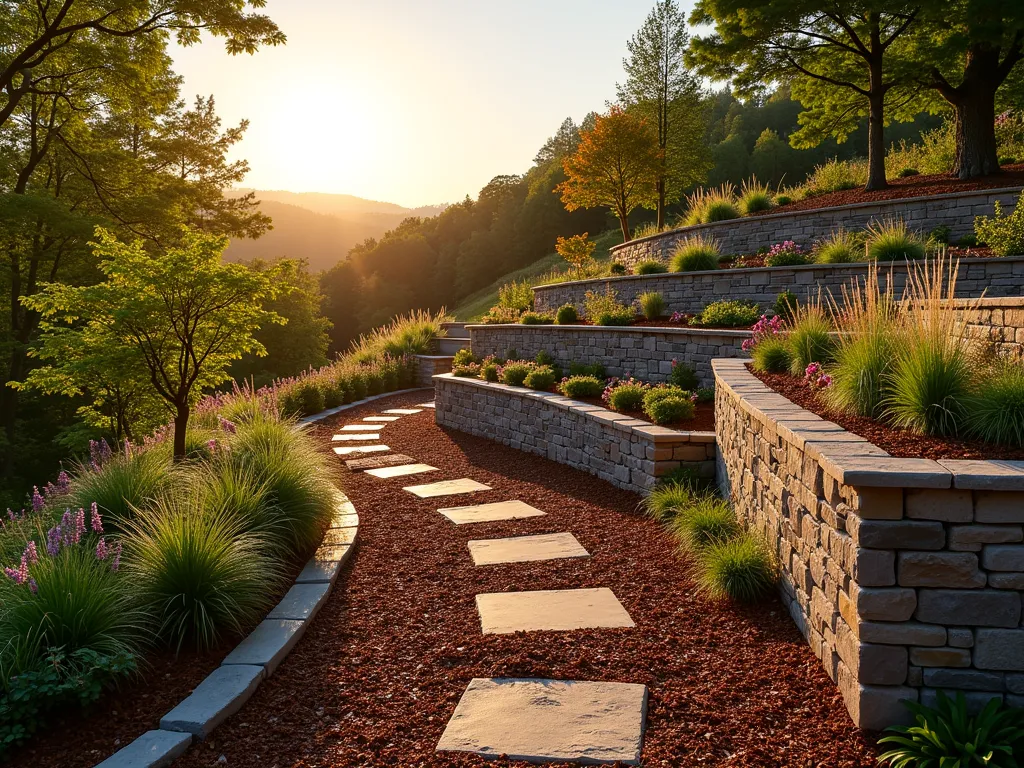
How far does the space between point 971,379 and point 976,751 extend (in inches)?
66.6

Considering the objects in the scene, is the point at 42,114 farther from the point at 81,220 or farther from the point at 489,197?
the point at 489,197

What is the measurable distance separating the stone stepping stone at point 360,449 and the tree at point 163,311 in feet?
7.24

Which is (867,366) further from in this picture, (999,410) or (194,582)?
(194,582)

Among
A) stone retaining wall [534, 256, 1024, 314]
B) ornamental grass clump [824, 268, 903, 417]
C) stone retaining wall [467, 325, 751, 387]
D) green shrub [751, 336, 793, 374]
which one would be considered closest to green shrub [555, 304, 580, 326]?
stone retaining wall [467, 325, 751, 387]

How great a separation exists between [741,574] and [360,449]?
5.37 m

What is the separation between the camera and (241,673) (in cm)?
265

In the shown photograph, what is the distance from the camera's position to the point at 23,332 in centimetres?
1563

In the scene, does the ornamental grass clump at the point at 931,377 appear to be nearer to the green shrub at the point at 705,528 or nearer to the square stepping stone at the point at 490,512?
the green shrub at the point at 705,528

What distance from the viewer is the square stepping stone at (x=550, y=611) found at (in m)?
3.12

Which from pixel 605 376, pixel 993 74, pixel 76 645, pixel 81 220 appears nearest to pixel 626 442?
pixel 605 376

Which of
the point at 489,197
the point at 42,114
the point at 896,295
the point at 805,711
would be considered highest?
the point at 489,197

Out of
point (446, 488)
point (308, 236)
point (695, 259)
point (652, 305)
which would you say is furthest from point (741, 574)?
point (308, 236)

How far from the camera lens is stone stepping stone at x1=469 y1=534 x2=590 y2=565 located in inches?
161

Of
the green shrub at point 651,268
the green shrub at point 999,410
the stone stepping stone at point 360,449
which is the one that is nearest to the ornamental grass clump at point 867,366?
the green shrub at point 999,410
